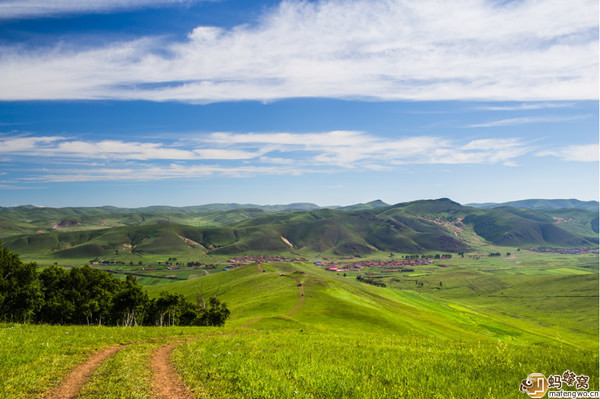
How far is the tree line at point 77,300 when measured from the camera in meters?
51.4

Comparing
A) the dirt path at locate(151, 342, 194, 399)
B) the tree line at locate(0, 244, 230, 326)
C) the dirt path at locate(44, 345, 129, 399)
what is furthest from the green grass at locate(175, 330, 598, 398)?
the tree line at locate(0, 244, 230, 326)

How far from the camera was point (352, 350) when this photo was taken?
21812mm

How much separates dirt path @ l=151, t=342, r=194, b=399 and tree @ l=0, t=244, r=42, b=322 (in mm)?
47941

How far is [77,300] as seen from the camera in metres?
62.8

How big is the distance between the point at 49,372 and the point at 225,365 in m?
9.70

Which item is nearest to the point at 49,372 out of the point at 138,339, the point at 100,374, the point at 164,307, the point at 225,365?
the point at 100,374

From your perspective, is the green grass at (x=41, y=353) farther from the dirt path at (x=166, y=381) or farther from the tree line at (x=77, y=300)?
the tree line at (x=77, y=300)

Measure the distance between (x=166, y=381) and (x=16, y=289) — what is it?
54.1 meters

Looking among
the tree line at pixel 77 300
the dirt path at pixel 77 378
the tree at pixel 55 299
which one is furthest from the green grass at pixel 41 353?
the tree at pixel 55 299

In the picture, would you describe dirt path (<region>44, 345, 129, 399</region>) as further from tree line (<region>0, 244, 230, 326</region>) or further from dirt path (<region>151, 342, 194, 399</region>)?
tree line (<region>0, 244, 230, 326</region>)

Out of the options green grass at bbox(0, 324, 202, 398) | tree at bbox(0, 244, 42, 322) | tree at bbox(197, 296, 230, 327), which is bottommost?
tree at bbox(197, 296, 230, 327)

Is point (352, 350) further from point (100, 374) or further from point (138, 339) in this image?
point (138, 339)

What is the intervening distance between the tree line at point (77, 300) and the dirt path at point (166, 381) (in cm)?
4360

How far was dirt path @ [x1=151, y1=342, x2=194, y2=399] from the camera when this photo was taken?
14.1m
